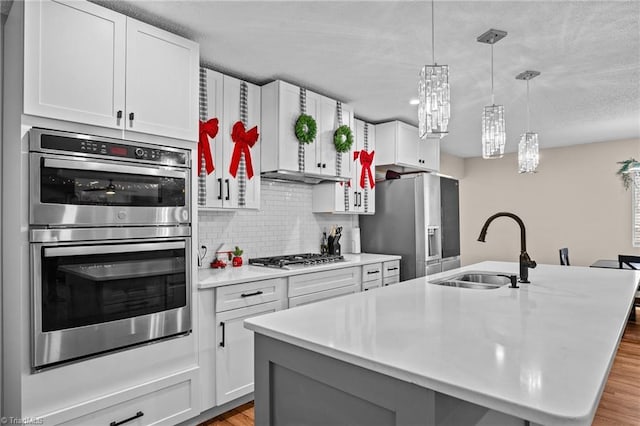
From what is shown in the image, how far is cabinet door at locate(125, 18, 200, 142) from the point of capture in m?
2.14

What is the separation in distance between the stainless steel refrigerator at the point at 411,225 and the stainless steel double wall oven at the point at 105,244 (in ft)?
8.56

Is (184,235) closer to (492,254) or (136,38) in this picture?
(136,38)

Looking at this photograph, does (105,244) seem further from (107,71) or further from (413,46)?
(413,46)

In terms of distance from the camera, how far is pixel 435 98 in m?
1.83

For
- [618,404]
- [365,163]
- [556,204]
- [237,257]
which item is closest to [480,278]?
[618,404]

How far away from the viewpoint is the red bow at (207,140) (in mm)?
2783

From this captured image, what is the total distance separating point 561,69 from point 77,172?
3.38m

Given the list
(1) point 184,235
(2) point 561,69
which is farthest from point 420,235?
(1) point 184,235

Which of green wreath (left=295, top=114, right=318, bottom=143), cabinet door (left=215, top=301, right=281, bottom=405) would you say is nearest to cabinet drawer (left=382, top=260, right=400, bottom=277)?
green wreath (left=295, top=114, right=318, bottom=143)

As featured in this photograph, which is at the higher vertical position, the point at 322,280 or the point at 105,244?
the point at 105,244

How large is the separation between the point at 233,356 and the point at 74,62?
6.41 ft

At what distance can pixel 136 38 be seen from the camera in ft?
7.09

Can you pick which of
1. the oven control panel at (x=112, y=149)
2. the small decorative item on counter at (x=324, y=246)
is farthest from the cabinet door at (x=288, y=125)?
the small decorative item on counter at (x=324, y=246)

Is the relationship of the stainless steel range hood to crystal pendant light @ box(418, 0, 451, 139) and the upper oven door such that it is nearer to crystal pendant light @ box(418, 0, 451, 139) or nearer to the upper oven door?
the upper oven door
